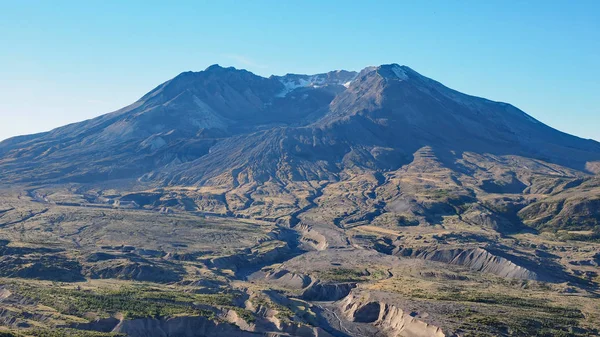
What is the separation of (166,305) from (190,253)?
5054 centimetres

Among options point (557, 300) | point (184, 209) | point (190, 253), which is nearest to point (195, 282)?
point (190, 253)

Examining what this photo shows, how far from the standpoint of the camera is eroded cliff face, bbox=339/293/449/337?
3238 inches

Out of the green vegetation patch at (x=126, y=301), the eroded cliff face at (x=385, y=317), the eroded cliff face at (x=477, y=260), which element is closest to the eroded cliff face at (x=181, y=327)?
the green vegetation patch at (x=126, y=301)

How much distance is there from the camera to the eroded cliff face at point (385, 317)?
8225 centimetres

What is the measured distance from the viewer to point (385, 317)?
3622 inches

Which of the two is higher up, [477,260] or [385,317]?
[477,260]

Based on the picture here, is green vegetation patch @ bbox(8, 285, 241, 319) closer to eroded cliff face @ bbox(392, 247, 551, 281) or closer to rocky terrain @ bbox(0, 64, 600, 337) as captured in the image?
rocky terrain @ bbox(0, 64, 600, 337)

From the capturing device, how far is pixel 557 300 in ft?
327

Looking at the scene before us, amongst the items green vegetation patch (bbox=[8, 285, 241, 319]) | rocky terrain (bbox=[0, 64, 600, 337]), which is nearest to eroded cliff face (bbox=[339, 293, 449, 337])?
rocky terrain (bbox=[0, 64, 600, 337])

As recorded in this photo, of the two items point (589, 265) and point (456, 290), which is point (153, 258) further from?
point (589, 265)

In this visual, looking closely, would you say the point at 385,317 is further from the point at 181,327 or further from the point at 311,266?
the point at 311,266

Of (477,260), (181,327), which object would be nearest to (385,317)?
(181,327)

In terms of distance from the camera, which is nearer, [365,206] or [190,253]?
[190,253]

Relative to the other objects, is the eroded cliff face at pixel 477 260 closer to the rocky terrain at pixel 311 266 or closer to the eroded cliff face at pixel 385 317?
the rocky terrain at pixel 311 266
